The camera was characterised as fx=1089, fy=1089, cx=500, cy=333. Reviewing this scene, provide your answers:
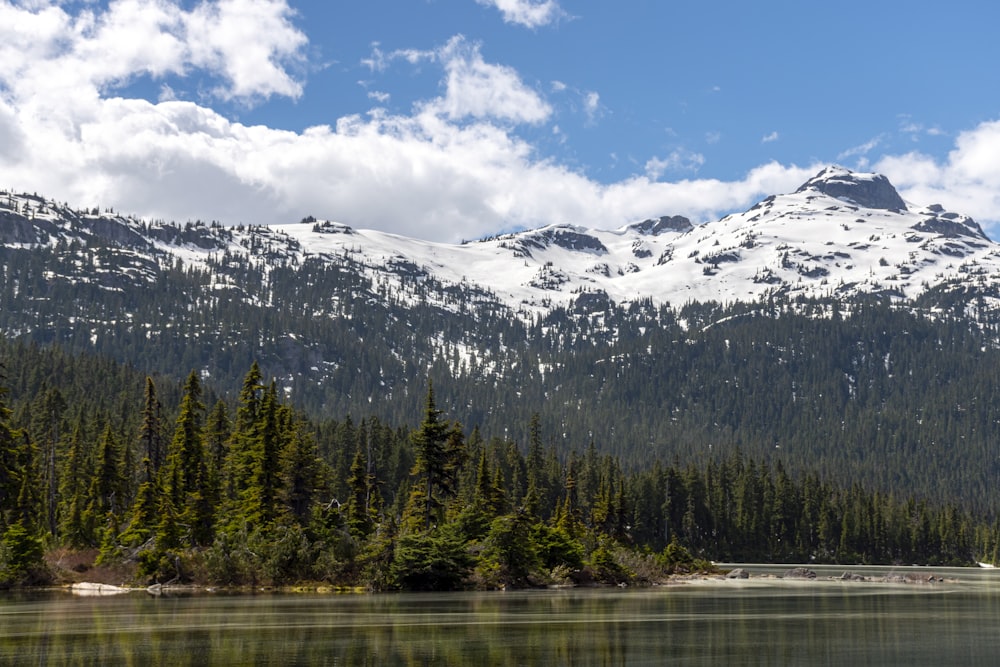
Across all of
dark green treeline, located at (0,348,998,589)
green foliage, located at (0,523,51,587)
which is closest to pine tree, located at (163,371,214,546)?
dark green treeline, located at (0,348,998,589)

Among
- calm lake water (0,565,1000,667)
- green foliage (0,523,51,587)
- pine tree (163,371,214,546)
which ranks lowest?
calm lake water (0,565,1000,667)

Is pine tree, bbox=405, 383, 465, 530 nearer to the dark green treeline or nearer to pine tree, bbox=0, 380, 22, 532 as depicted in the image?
the dark green treeline

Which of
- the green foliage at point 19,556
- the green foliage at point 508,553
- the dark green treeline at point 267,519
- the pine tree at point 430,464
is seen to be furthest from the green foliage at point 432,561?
the green foliage at point 19,556

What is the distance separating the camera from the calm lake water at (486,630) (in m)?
39.2

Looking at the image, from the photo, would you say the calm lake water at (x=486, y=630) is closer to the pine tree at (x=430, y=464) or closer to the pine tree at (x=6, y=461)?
the pine tree at (x=6, y=461)

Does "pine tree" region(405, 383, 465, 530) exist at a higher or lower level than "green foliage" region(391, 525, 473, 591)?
higher

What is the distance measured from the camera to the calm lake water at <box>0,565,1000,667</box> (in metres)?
39.2

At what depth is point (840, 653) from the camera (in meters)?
42.4

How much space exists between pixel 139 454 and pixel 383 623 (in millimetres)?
88418

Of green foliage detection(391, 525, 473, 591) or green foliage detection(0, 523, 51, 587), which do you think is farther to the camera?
green foliage detection(391, 525, 473, 591)

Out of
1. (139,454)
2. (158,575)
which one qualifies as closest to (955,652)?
(158,575)

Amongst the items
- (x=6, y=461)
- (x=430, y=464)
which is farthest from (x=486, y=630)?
(x=6, y=461)

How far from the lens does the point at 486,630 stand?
49.0m

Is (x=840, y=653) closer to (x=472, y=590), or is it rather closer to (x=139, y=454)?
(x=472, y=590)
